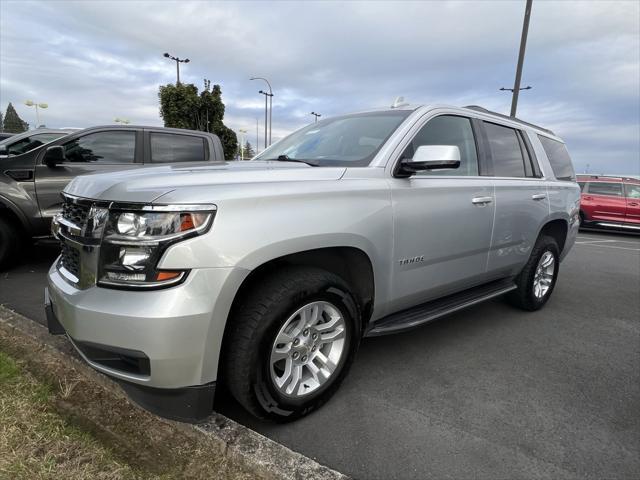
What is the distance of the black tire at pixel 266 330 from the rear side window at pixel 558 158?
3.36 meters

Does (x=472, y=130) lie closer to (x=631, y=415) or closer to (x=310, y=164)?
(x=310, y=164)

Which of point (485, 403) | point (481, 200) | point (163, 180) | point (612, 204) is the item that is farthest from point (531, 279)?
point (612, 204)

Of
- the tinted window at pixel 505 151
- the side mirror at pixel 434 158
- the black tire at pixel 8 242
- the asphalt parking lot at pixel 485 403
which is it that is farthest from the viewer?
the black tire at pixel 8 242

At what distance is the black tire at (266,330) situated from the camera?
6.22ft

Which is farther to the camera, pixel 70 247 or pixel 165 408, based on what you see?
pixel 70 247

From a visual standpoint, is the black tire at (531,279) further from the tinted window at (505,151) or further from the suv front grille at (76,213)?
the suv front grille at (76,213)

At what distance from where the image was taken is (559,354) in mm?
3312

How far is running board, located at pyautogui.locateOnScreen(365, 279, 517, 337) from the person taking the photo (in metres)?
2.60

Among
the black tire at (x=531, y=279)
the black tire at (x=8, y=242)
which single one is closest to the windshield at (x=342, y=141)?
the black tire at (x=531, y=279)

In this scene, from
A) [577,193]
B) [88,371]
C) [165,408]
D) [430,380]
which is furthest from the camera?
[577,193]

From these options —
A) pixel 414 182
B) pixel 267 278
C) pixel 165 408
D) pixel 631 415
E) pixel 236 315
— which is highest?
pixel 414 182

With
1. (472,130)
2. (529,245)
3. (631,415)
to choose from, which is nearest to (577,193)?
(529,245)

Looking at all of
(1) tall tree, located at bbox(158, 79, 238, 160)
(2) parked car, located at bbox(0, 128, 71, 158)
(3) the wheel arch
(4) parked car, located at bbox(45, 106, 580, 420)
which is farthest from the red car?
(1) tall tree, located at bbox(158, 79, 238, 160)

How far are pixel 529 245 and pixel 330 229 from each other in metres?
2.57
